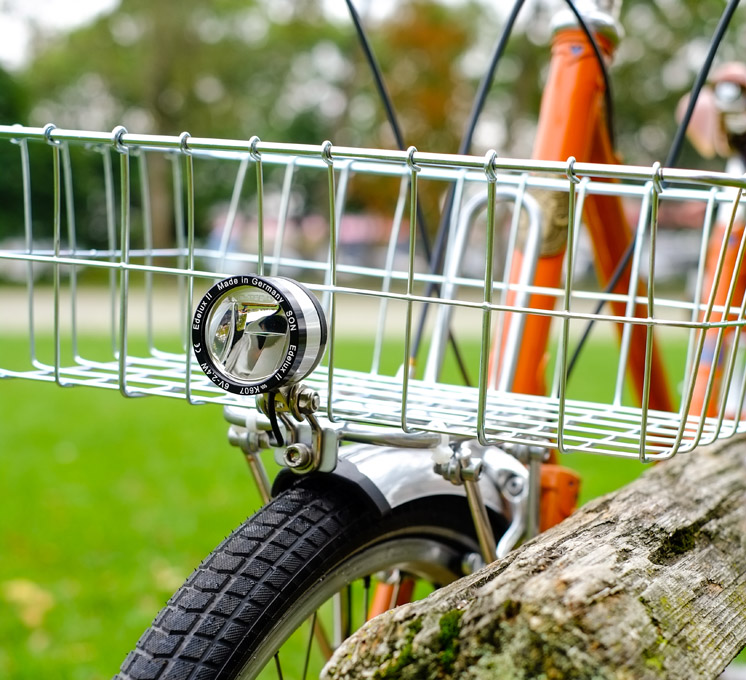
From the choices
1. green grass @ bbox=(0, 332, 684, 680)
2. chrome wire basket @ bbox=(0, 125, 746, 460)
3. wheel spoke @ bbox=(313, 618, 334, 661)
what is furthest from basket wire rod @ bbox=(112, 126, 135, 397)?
green grass @ bbox=(0, 332, 684, 680)

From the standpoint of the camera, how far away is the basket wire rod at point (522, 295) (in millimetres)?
1203

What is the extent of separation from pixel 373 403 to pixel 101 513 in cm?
215

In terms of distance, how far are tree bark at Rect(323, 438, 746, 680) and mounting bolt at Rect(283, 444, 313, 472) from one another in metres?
0.19

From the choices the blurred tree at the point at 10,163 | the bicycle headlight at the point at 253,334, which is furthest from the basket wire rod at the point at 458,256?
the blurred tree at the point at 10,163

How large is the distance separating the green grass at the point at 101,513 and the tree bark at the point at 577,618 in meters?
1.37

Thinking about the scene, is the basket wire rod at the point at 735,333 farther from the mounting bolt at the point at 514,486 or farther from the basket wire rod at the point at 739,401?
the mounting bolt at the point at 514,486

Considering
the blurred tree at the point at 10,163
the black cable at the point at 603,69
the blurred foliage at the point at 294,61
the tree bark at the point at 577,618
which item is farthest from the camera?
the blurred foliage at the point at 294,61

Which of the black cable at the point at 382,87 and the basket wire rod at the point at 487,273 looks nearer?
the basket wire rod at the point at 487,273

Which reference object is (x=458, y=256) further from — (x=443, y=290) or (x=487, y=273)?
(x=487, y=273)

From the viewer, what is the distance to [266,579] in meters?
0.79

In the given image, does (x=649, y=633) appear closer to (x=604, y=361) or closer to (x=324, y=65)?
(x=604, y=361)

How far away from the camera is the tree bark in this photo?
2.06 ft

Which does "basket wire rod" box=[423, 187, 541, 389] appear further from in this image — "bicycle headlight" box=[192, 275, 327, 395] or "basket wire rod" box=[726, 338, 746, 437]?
"bicycle headlight" box=[192, 275, 327, 395]

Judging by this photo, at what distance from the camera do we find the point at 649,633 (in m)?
0.66
